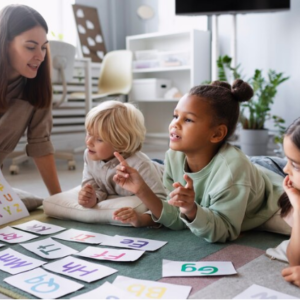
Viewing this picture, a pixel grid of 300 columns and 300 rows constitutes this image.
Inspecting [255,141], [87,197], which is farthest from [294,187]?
[255,141]

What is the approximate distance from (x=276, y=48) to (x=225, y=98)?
2807mm

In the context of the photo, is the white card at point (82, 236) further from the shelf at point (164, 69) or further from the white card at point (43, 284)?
the shelf at point (164, 69)

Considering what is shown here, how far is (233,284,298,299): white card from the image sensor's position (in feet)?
3.16

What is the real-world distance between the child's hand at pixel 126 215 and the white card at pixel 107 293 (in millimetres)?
428

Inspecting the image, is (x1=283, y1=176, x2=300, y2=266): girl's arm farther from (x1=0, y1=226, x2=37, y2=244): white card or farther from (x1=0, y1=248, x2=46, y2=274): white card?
(x1=0, y1=226, x2=37, y2=244): white card

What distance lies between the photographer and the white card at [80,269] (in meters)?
1.10

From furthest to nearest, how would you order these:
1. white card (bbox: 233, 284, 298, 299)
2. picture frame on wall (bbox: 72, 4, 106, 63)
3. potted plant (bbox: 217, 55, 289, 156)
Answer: picture frame on wall (bbox: 72, 4, 106, 63), potted plant (bbox: 217, 55, 289, 156), white card (bbox: 233, 284, 298, 299)

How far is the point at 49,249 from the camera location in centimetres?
131

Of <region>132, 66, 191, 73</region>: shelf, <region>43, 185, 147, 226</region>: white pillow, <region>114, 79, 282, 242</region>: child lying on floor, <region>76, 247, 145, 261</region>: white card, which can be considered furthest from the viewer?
<region>132, 66, 191, 73</region>: shelf

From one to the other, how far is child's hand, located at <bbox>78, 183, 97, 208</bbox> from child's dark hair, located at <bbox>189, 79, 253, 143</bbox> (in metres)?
0.53

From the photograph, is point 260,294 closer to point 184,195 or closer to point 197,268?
point 197,268

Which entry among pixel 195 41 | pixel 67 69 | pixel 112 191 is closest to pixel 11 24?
pixel 112 191

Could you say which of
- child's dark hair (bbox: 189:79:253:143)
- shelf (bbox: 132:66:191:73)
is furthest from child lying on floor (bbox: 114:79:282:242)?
shelf (bbox: 132:66:191:73)

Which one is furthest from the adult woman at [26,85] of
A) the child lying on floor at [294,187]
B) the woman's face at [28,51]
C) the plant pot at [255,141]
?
the plant pot at [255,141]
